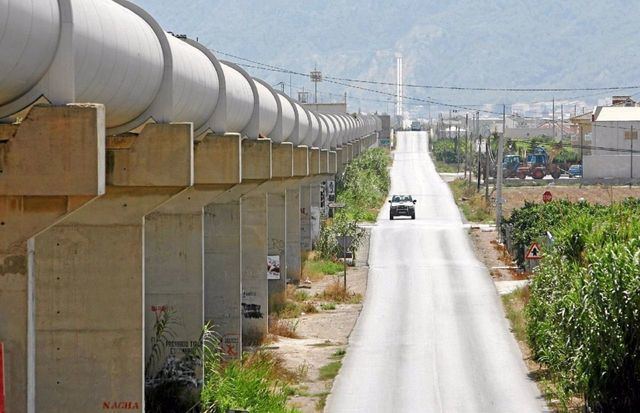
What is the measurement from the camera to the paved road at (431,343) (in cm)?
2823

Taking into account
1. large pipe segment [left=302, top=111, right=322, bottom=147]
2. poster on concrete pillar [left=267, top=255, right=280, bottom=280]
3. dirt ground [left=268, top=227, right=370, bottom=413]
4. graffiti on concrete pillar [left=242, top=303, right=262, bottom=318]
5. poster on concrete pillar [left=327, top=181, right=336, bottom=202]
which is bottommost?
dirt ground [left=268, top=227, right=370, bottom=413]

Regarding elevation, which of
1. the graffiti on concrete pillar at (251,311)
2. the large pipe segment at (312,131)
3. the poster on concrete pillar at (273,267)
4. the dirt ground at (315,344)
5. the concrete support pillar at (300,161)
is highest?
the large pipe segment at (312,131)

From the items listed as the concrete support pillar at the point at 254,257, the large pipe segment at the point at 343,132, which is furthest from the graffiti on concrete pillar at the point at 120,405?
the large pipe segment at the point at 343,132

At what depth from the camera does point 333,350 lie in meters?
35.2

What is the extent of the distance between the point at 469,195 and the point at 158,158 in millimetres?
83893

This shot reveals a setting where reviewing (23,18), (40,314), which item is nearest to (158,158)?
(40,314)

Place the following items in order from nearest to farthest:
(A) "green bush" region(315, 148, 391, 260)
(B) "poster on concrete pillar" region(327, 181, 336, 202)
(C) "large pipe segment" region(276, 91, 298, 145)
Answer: (C) "large pipe segment" region(276, 91, 298, 145), (A) "green bush" region(315, 148, 391, 260), (B) "poster on concrete pillar" region(327, 181, 336, 202)

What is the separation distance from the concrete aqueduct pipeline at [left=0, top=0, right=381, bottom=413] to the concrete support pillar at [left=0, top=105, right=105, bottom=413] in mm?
13

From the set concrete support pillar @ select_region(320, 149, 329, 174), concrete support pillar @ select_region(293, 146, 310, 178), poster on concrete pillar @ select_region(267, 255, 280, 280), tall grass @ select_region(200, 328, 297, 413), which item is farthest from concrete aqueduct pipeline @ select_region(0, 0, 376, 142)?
concrete support pillar @ select_region(320, 149, 329, 174)

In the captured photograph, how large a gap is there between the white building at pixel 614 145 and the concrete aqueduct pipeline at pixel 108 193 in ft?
289

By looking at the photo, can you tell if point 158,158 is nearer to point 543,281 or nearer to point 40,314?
point 40,314

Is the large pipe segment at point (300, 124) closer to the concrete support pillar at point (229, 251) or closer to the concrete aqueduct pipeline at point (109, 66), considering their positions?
the concrete support pillar at point (229, 251)

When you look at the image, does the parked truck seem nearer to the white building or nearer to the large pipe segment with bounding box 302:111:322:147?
the white building

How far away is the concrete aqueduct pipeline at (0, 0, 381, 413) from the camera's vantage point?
43.5 feet
